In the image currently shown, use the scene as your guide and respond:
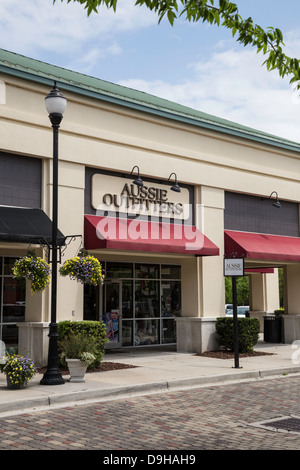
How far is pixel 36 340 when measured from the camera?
1399 centimetres

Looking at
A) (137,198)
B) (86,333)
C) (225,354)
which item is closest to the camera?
(86,333)

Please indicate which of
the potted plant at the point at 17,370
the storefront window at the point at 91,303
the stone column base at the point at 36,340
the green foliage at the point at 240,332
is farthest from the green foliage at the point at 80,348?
the storefront window at the point at 91,303

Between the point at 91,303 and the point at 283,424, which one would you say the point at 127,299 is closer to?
the point at 91,303

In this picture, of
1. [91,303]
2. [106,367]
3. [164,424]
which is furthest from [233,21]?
[91,303]

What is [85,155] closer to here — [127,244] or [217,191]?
[127,244]

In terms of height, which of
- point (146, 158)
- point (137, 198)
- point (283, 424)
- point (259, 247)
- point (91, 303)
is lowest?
point (283, 424)

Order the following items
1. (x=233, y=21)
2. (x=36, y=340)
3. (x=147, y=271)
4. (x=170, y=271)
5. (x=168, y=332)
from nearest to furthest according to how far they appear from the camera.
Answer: (x=233, y=21), (x=36, y=340), (x=147, y=271), (x=168, y=332), (x=170, y=271)

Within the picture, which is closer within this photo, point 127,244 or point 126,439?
point 126,439

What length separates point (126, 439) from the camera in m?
7.10

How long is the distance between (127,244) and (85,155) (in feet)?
9.12

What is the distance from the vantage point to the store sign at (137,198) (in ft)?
51.6

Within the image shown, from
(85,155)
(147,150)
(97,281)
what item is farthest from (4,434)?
(147,150)

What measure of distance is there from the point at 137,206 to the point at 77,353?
19.5 feet

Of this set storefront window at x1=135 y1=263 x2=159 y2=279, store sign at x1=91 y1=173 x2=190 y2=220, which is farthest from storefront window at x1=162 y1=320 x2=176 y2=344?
store sign at x1=91 y1=173 x2=190 y2=220
